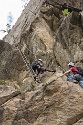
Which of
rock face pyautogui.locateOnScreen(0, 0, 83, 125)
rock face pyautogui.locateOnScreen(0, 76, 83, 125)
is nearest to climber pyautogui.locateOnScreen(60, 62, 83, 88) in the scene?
rock face pyautogui.locateOnScreen(0, 0, 83, 125)

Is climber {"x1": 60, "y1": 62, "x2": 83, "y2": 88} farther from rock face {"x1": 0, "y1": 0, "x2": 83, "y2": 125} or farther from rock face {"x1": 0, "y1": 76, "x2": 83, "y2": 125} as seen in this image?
rock face {"x1": 0, "y1": 76, "x2": 83, "y2": 125}

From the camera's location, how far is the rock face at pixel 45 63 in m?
14.8

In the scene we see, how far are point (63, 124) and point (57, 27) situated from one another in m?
16.0

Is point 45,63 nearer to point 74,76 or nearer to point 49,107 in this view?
point 74,76

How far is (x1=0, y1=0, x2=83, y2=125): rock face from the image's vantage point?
48.7ft

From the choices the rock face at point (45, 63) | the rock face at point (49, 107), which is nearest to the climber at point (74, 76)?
the rock face at point (45, 63)

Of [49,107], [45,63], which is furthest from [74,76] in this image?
[45,63]

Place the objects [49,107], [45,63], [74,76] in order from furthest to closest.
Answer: [45,63] < [74,76] < [49,107]

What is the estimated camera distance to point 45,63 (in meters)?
25.3

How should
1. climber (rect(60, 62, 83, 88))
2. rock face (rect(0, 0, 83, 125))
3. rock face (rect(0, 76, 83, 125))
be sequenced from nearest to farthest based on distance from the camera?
rock face (rect(0, 76, 83, 125)) → rock face (rect(0, 0, 83, 125)) → climber (rect(60, 62, 83, 88))

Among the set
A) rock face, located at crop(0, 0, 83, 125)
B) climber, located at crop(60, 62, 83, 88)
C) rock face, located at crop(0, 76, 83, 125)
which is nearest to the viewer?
rock face, located at crop(0, 76, 83, 125)

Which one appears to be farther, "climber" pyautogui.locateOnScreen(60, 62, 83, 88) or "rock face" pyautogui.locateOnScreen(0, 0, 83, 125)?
"climber" pyautogui.locateOnScreen(60, 62, 83, 88)

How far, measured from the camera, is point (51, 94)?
1544cm

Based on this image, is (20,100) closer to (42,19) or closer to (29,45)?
(29,45)
